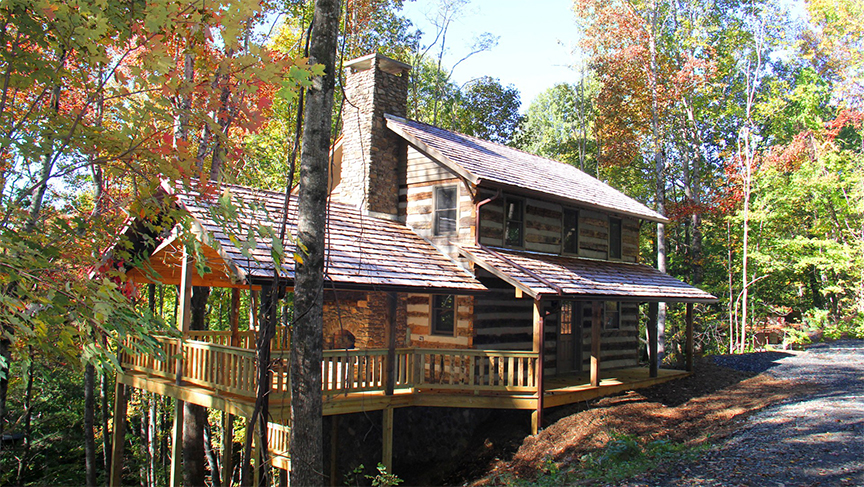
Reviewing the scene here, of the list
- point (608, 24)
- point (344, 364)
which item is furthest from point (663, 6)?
point (344, 364)

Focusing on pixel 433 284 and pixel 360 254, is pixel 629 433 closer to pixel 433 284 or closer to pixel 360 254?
pixel 433 284

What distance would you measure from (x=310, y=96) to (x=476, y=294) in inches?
325

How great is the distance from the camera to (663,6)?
113 feet

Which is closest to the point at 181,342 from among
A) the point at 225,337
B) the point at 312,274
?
the point at 225,337

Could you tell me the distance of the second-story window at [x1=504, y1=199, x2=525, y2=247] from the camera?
53.1 ft

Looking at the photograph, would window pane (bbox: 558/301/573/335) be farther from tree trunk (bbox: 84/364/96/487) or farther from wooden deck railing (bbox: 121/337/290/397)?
tree trunk (bbox: 84/364/96/487)

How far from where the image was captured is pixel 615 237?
806 inches

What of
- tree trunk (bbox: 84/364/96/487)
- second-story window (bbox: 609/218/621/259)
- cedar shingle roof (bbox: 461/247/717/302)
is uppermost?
second-story window (bbox: 609/218/621/259)

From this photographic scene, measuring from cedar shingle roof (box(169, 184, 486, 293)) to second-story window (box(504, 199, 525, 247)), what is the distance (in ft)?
6.95

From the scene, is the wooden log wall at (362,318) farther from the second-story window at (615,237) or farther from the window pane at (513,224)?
the second-story window at (615,237)

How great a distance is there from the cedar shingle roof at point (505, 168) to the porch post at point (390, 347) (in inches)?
151

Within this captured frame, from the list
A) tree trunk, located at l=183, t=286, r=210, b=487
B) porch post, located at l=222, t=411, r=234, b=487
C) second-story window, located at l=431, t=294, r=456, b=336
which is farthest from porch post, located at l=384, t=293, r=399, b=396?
tree trunk, located at l=183, t=286, r=210, b=487

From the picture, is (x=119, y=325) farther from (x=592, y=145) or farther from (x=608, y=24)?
(x=592, y=145)

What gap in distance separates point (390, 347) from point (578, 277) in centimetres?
592
